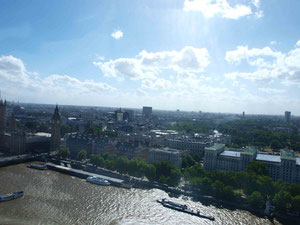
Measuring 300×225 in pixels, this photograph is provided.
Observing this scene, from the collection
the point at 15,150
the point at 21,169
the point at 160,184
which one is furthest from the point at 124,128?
the point at 160,184

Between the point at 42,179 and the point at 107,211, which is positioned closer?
the point at 107,211

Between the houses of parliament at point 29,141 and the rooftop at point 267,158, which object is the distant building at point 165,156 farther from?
the houses of parliament at point 29,141

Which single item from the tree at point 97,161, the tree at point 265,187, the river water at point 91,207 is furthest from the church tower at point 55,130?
the tree at point 265,187

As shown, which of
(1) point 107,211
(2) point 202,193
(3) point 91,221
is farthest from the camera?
(2) point 202,193

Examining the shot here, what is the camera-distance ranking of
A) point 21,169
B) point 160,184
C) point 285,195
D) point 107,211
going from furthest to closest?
1. point 21,169
2. point 160,184
3. point 285,195
4. point 107,211

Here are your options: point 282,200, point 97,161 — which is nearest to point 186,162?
point 97,161

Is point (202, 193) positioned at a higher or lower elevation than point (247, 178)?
lower

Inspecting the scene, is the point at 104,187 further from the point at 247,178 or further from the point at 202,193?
the point at 247,178
